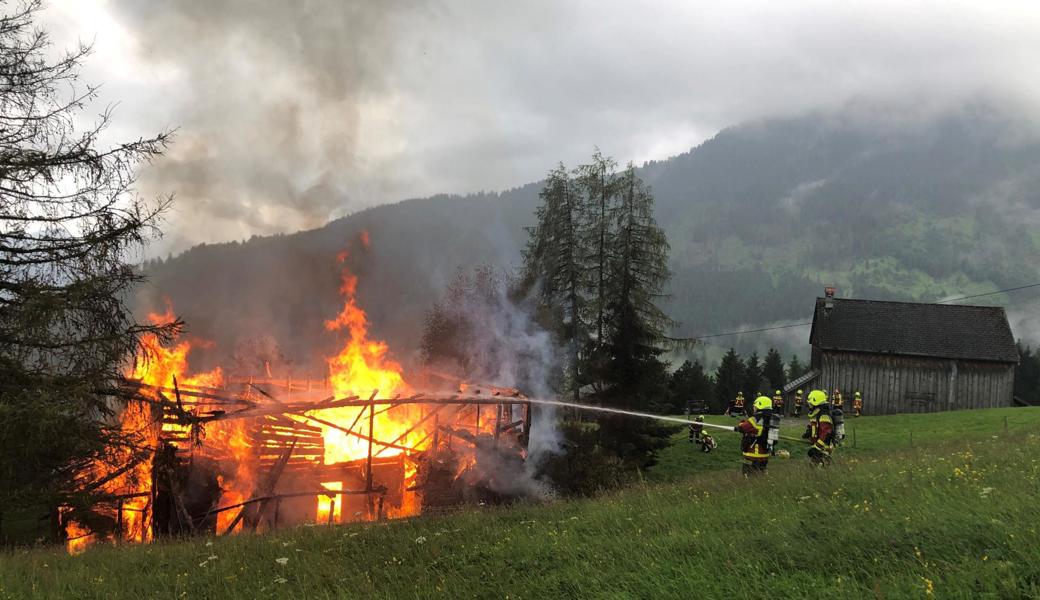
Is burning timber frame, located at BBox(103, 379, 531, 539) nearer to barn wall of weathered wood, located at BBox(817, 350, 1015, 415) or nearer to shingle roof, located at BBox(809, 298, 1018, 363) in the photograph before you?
barn wall of weathered wood, located at BBox(817, 350, 1015, 415)

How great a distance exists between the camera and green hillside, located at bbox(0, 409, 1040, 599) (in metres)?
5.24

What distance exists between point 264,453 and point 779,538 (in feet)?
44.4

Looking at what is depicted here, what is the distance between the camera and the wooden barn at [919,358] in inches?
1582

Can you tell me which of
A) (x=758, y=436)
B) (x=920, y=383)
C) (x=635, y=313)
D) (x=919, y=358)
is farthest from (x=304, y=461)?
(x=919, y=358)

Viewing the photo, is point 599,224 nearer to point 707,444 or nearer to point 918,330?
point 707,444

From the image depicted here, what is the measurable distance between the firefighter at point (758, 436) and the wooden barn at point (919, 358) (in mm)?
33302

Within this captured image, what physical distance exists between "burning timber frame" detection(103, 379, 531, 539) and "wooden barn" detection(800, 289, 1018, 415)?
3244 cm

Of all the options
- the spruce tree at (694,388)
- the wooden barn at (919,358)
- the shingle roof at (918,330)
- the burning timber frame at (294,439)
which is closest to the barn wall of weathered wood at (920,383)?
the wooden barn at (919,358)

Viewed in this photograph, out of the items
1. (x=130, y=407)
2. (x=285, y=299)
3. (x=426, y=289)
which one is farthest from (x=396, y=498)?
(x=426, y=289)

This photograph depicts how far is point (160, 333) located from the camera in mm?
10062

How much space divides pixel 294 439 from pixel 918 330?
4266cm

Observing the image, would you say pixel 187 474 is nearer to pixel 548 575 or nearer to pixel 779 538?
pixel 548 575

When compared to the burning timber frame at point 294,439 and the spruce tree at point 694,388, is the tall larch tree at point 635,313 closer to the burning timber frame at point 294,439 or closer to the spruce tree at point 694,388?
the burning timber frame at point 294,439

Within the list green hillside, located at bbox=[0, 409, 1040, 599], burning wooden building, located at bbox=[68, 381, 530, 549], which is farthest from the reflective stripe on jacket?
burning wooden building, located at bbox=[68, 381, 530, 549]
